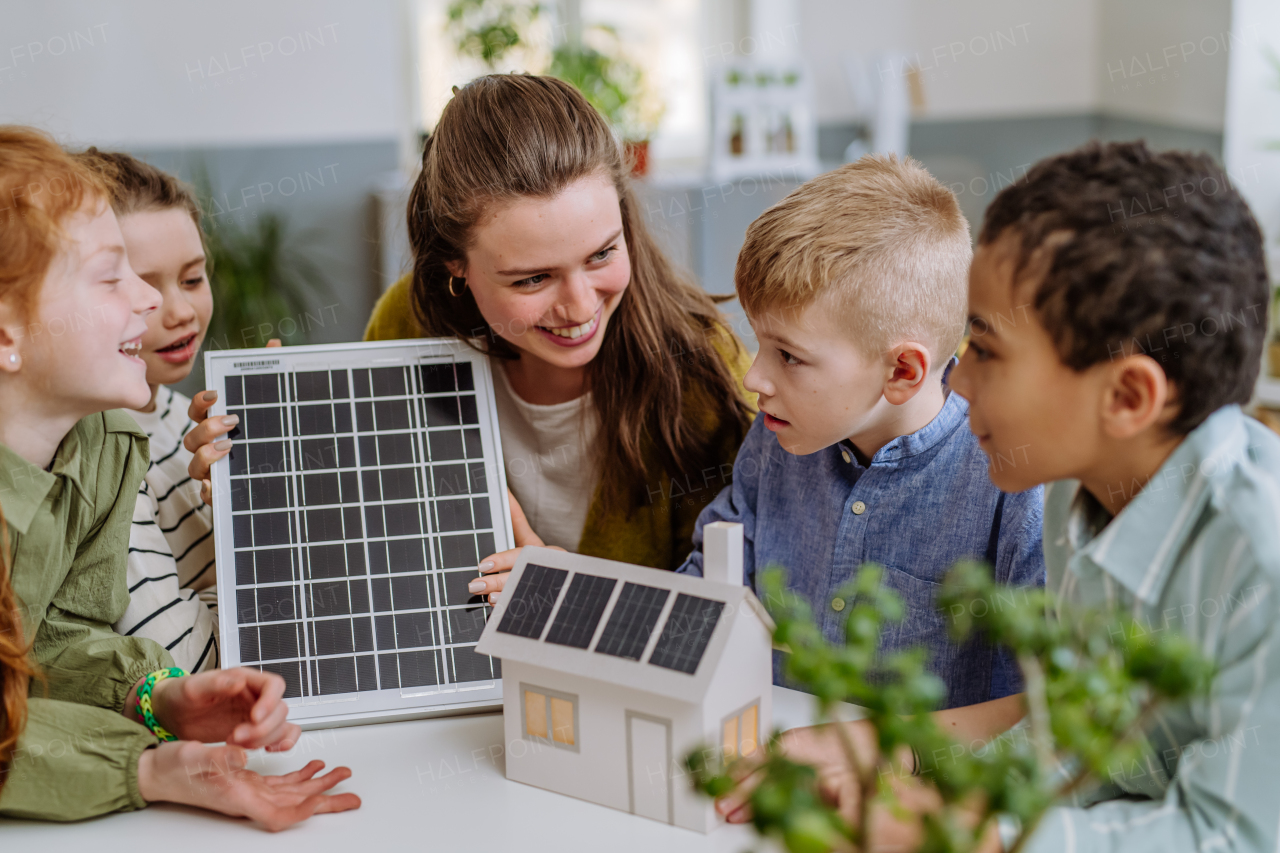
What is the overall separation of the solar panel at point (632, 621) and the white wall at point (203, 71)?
3209 mm

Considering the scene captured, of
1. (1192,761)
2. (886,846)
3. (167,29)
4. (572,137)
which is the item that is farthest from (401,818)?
(167,29)

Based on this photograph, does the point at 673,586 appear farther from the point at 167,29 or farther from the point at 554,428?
the point at 167,29

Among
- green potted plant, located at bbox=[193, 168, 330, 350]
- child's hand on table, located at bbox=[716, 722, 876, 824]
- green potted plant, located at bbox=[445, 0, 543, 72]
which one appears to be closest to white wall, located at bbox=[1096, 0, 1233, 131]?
green potted plant, located at bbox=[445, 0, 543, 72]

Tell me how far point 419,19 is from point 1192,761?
4.02 meters

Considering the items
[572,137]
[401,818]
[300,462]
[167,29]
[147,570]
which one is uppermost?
[167,29]

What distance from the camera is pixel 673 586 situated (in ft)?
2.93

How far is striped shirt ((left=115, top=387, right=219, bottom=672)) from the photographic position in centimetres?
115

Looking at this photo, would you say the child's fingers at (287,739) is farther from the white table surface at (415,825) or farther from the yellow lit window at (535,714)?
the yellow lit window at (535,714)

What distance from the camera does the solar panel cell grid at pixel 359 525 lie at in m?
1.10

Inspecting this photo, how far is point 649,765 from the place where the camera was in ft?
2.86

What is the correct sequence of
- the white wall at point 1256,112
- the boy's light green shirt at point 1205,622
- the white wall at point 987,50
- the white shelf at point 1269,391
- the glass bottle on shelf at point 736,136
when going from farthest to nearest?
1. the white wall at point 987,50
2. the glass bottle on shelf at point 736,136
3. the white wall at point 1256,112
4. the white shelf at point 1269,391
5. the boy's light green shirt at point 1205,622

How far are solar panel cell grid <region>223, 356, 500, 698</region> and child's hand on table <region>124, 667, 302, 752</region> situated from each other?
0.07 m

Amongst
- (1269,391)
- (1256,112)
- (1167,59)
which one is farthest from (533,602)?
(1167,59)

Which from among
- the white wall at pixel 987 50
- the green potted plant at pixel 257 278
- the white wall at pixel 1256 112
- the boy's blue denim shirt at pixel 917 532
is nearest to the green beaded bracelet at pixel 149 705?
the boy's blue denim shirt at pixel 917 532
